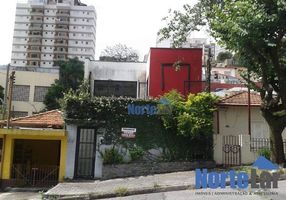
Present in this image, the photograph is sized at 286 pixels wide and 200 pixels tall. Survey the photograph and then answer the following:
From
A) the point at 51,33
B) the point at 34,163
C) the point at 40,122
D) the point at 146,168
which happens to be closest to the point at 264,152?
the point at 146,168

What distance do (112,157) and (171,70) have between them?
916 centimetres

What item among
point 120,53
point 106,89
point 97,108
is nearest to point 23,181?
point 97,108

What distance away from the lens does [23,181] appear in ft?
63.5

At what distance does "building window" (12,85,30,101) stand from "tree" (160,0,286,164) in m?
37.7

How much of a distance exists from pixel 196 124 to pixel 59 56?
97172 mm

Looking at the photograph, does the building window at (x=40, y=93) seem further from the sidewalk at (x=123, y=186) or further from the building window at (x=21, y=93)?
the sidewalk at (x=123, y=186)

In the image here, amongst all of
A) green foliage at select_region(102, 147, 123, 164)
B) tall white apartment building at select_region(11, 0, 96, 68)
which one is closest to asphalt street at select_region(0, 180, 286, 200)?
green foliage at select_region(102, 147, 123, 164)

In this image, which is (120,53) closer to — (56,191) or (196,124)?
(196,124)

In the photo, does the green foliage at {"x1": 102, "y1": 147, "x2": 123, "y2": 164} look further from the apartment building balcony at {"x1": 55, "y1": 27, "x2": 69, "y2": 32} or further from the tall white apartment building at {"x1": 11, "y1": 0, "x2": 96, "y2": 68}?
the apartment building balcony at {"x1": 55, "y1": 27, "x2": 69, "y2": 32}

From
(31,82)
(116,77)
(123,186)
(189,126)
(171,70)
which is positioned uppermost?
(31,82)

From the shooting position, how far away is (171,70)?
26.3m

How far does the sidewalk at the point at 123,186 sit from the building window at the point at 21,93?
117 feet

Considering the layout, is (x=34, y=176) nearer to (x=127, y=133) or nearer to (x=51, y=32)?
(x=127, y=133)

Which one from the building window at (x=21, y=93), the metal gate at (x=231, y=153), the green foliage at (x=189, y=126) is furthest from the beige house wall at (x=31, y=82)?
the metal gate at (x=231, y=153)
